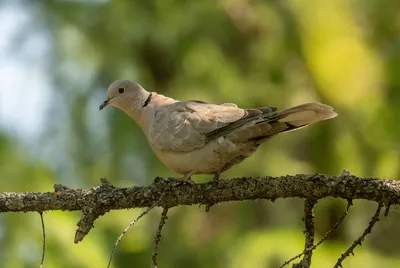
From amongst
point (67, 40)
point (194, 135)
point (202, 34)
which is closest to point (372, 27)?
point (202, 34)

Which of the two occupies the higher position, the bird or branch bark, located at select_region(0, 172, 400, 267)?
the bird

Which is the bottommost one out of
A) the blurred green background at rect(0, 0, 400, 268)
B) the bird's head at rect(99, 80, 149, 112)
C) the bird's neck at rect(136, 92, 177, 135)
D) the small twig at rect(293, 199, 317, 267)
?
the small twig at rect(293, 199, 317, 267)

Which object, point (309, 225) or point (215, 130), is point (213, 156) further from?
point (309, 225)

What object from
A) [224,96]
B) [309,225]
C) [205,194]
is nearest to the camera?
[309,225]

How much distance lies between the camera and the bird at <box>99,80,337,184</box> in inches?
148

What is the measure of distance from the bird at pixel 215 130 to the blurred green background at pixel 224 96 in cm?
164

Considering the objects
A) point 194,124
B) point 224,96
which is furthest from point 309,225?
point 224,96

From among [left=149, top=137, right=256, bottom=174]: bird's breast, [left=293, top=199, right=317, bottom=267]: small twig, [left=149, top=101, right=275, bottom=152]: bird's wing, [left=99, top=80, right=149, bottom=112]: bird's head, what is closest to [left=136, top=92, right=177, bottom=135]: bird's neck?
[left=99, top=80, right=149, bottom=112]: bird's head

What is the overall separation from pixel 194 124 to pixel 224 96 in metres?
3.65

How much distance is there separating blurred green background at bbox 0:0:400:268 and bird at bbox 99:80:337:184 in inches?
64.5

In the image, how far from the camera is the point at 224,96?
7.79m

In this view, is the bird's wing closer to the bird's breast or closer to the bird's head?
the bird's breast

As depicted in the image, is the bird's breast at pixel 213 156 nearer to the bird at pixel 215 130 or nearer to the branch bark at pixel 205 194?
the bird at pixel 215 130

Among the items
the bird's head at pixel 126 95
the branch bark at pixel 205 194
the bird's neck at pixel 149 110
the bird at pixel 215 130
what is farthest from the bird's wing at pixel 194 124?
the branch bark at pixel 205 194
